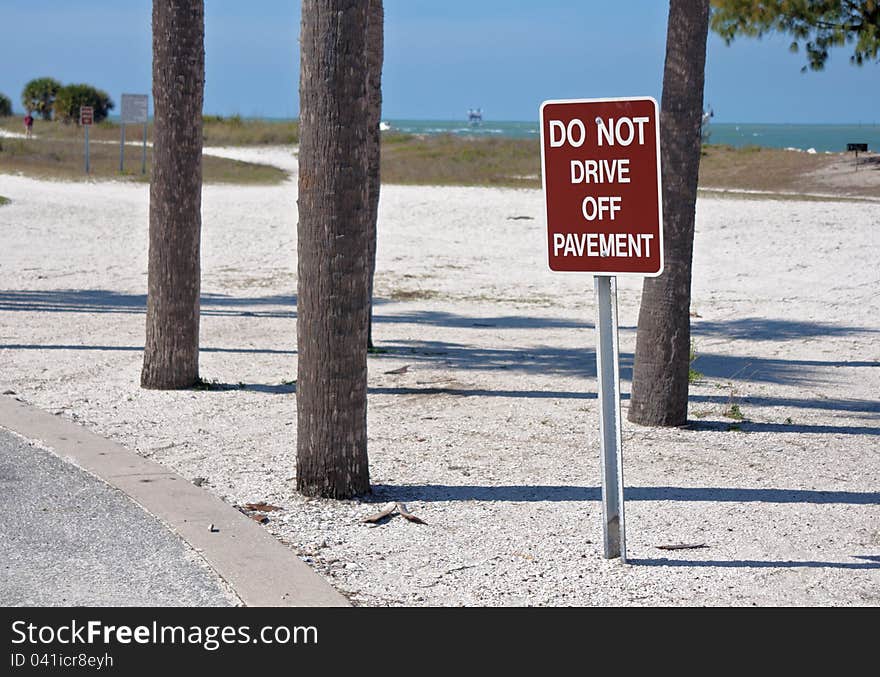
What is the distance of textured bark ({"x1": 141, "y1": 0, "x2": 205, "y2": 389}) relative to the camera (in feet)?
27.2

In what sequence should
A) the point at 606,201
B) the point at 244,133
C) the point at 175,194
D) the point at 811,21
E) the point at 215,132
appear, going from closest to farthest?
the point at 606,201 < the point at 175,194 < the point at 811,21 < the point at 244,133 < the point at 215,132

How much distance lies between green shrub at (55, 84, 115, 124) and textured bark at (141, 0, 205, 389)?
6864cm

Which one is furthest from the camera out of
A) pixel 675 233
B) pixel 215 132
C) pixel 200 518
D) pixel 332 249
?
pixel 215 132

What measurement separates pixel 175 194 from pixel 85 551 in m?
3.89

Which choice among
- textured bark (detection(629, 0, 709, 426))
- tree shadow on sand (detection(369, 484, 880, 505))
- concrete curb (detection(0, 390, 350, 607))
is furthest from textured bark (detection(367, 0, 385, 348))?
tree shadow on sand (detection(369, 484, 880, 505))

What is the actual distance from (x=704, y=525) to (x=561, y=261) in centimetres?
156

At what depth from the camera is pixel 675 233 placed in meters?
7.71

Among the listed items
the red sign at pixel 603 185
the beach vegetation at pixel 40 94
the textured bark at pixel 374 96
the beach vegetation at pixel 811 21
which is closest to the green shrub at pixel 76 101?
the beach vegetation at pixel 40 94

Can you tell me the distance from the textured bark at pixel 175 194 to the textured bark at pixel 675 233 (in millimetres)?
3104

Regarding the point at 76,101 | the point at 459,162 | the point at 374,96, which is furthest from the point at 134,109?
the point at 76,101

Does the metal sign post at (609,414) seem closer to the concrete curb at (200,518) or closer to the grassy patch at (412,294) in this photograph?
the concrete curb at (200,518)

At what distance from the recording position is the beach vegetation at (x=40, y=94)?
3164 inches

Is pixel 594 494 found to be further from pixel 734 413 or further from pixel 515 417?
pixel 734 413
